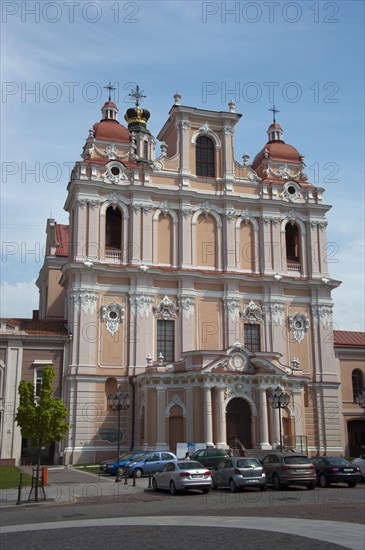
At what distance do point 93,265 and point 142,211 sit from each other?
238 inches

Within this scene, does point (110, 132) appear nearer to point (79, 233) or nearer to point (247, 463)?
point (79, 233)

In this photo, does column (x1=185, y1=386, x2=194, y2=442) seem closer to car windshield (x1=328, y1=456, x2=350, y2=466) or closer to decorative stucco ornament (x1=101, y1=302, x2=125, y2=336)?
decorative stucco ornament (x1=101, y1=302, x2=125, y2=336)

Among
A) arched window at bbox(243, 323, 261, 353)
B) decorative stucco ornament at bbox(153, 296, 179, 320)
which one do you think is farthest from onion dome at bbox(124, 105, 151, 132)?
arched window at bbox(243, 323, 261, 353)

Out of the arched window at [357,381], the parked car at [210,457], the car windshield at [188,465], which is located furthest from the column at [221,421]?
the arched window at [357,381]

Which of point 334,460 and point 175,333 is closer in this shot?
point 334,460

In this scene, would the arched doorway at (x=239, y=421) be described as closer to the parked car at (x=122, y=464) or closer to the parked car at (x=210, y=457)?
the parked car at (x=210, y=457)

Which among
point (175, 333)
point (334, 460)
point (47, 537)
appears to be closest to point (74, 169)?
point (175, 333)

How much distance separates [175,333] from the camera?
4916cm

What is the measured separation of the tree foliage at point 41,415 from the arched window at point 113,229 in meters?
24.2

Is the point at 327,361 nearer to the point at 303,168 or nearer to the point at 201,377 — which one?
the point at 201,377

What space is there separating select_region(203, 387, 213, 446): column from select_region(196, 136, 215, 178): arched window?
62.8 ft

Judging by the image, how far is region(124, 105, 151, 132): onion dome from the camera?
63812mm

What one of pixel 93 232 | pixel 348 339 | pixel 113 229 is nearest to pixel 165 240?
pixel 113 229

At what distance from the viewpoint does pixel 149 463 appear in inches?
1339
